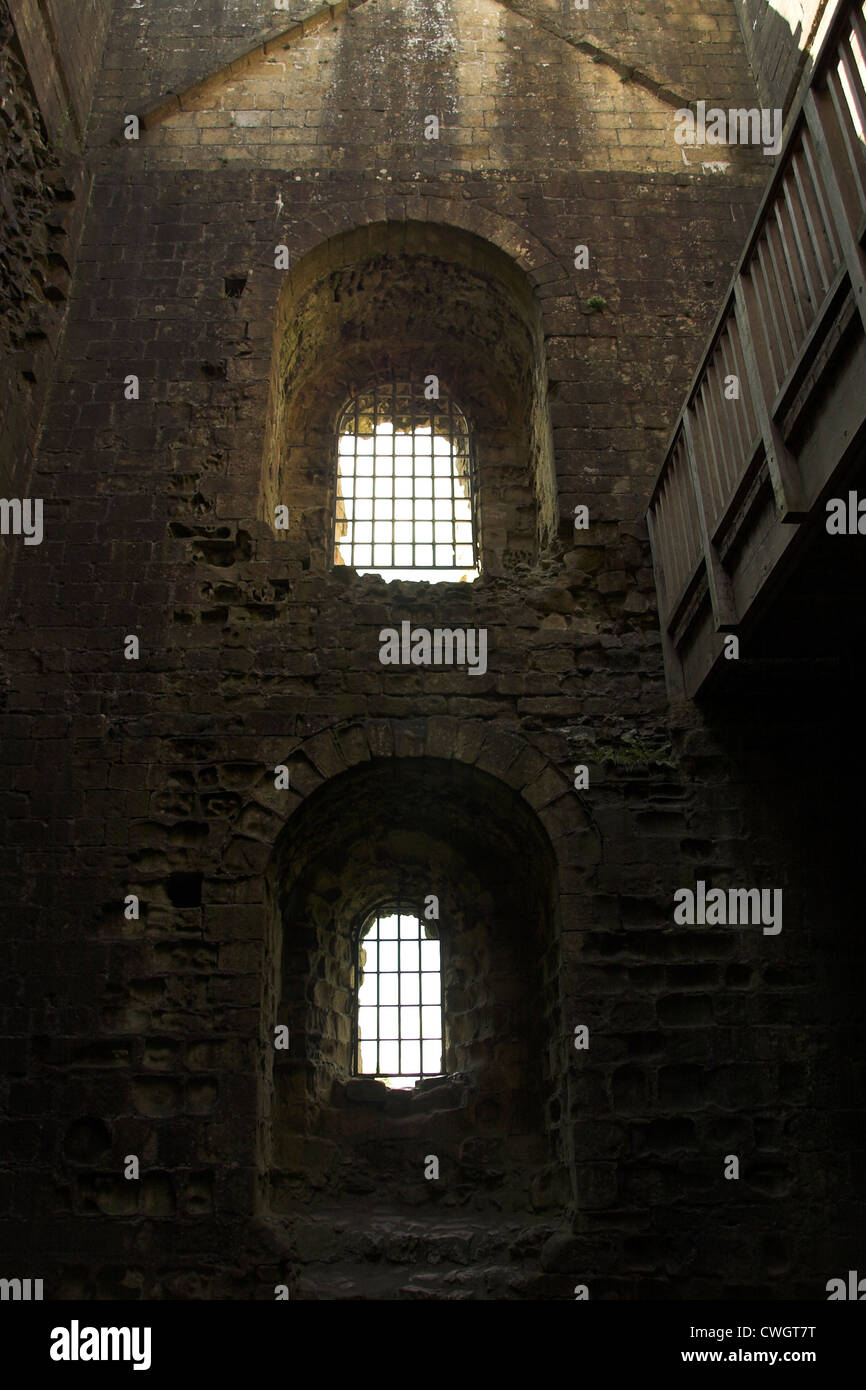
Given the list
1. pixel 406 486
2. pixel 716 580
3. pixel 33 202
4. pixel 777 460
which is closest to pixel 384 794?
pixel 716 580

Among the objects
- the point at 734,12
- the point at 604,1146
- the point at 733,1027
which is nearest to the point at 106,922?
the point at 604,1146

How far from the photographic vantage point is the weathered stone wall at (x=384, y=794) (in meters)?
6.16

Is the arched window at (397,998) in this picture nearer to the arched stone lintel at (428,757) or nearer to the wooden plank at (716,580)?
the arched stone lintel at (428,757)

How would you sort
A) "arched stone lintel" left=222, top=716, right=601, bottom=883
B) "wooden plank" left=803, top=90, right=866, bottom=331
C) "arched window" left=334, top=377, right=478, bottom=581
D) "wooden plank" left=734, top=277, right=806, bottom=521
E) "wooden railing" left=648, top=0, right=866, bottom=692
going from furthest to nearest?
"arched window" left=334, top=377, right=478, bottom=581 < "arched stone lintel" left=222, top=716, right=601, bottom=883 < "wooden plank" left=734, top=277, right=806, bottom=521 < "wooden railing" left=648, top=0, right=866, bottom=692 < "wooden plank" left=803, top=90, right=866, bottom=331

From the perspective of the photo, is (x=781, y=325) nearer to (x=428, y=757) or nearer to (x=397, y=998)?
(x=428, y=757)

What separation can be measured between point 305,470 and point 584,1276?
647cm

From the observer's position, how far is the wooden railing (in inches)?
173

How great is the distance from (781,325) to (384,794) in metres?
3.97

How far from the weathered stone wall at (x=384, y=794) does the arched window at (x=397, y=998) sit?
24 cm

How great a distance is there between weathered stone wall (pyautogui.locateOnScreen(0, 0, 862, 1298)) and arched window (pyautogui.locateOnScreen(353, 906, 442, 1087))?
0.24m

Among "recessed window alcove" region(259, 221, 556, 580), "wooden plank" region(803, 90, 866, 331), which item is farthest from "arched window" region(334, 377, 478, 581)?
"wooden plank" region(803, 90, 866, 331)

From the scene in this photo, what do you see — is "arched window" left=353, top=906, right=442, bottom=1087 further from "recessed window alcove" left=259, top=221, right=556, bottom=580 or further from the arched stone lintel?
"recessed window alcove" left=259, top=221, right=556, bottom=580

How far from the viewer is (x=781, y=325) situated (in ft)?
16.8

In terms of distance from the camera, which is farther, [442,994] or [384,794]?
[442,994]
